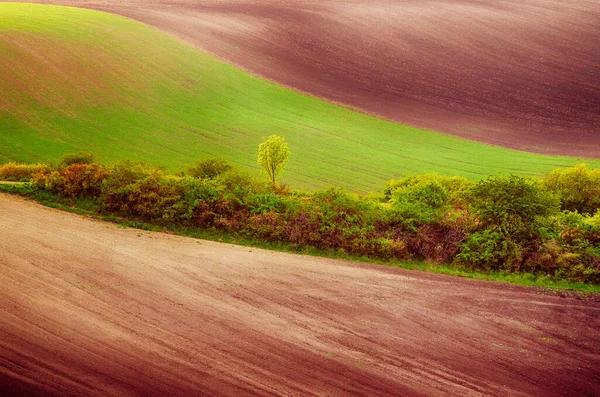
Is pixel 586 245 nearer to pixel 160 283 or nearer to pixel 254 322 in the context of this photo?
pixel 254 322

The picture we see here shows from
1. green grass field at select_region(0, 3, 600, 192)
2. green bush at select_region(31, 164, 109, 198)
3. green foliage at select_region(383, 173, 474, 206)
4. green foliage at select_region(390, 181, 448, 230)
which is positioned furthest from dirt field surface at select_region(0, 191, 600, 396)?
green grass field at select_region(0, 3, 600, 192)

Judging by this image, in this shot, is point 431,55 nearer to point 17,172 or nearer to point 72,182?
point 17,172

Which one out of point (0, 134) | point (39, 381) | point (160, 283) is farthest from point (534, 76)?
point (39, 381)

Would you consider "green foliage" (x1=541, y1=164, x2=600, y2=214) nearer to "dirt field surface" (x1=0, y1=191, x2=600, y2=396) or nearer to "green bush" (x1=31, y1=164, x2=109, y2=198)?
"dirt field surface" (x1=0, y1=191, x2=600, y2=396)

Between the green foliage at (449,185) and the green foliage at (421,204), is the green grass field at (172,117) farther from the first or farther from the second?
the green foliage at (421,204)

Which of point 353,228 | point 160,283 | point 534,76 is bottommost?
point 160,283

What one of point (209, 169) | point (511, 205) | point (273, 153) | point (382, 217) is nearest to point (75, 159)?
point (209, 169)
